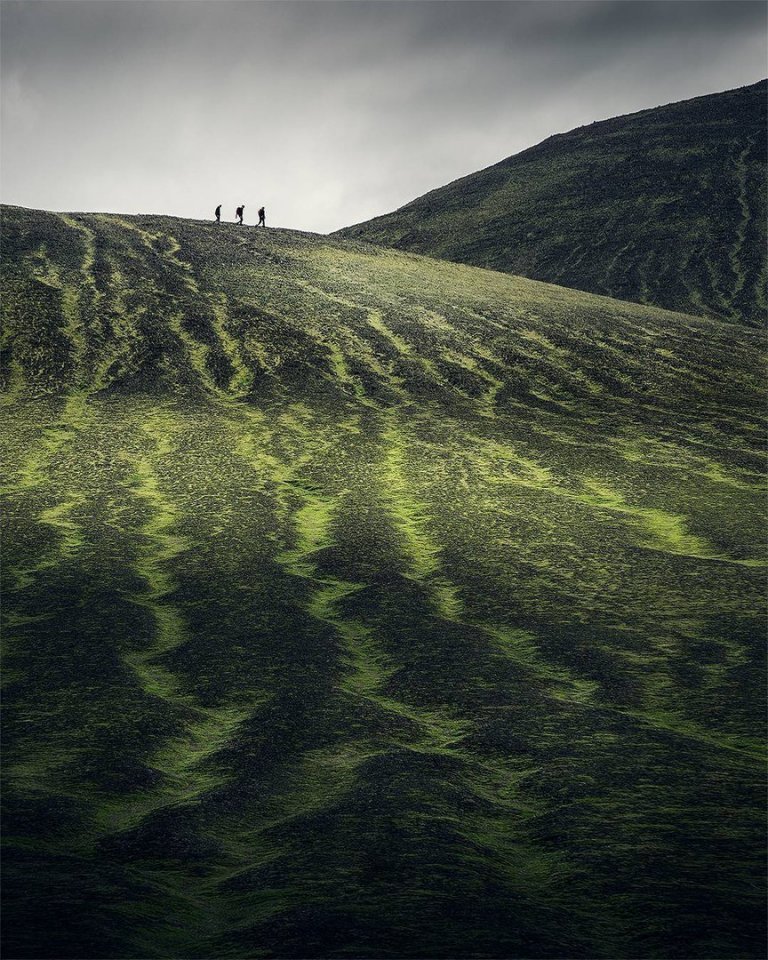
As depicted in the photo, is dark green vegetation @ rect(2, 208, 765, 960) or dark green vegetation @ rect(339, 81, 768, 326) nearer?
dark green vegetation @ rect(2, 208, 765, 960)

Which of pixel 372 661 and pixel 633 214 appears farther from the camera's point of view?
pixel 633 214

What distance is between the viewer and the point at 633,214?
78125 mm

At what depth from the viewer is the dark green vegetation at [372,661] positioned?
618 cm

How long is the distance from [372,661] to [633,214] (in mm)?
73622

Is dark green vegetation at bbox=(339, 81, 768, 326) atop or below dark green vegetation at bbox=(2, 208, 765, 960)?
atop

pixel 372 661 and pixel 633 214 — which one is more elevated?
pixel 633 214

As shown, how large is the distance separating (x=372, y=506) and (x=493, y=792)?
10386 millimetres

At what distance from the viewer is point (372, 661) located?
36.8 feet

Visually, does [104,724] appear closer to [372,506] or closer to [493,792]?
[493,792]

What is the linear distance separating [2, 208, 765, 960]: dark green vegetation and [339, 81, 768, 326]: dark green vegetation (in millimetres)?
42202

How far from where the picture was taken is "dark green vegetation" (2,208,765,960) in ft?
20.3

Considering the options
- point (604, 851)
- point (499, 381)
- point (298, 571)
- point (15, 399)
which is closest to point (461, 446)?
point (499, 381)

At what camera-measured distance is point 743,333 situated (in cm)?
4228

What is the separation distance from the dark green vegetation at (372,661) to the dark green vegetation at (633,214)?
138 feet
